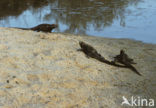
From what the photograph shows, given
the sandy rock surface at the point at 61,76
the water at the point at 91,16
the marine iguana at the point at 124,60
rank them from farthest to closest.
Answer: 1. the water at the point at 91,16
2. the marine iguana at the point at 124,60
3. the sandy rock surface at the point at 61,76

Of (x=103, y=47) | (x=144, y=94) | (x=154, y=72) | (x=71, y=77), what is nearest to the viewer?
(x=144, y=94)

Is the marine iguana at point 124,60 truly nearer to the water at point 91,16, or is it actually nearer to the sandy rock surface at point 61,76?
the sandy rock surface at point 61,76

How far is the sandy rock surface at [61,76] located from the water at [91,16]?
276cm

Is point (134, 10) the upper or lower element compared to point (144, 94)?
upper

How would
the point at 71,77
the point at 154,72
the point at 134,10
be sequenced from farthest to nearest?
the point at 134,10 < the point at 154,72 < the point at 71,77

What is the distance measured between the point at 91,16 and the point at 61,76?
6953 millimetres

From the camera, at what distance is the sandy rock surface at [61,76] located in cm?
395

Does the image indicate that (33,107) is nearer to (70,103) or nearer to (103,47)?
(70,103)

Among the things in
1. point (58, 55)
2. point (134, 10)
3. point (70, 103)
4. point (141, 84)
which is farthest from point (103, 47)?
point (134, 10)

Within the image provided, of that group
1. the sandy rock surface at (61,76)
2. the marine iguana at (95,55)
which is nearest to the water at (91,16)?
the sandy rock surface at (61,76)

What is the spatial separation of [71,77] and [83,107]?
1063 mm

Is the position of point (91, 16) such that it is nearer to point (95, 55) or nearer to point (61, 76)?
point (95, 55)

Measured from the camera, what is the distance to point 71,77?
15.8 feet

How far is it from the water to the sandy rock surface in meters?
2.76
